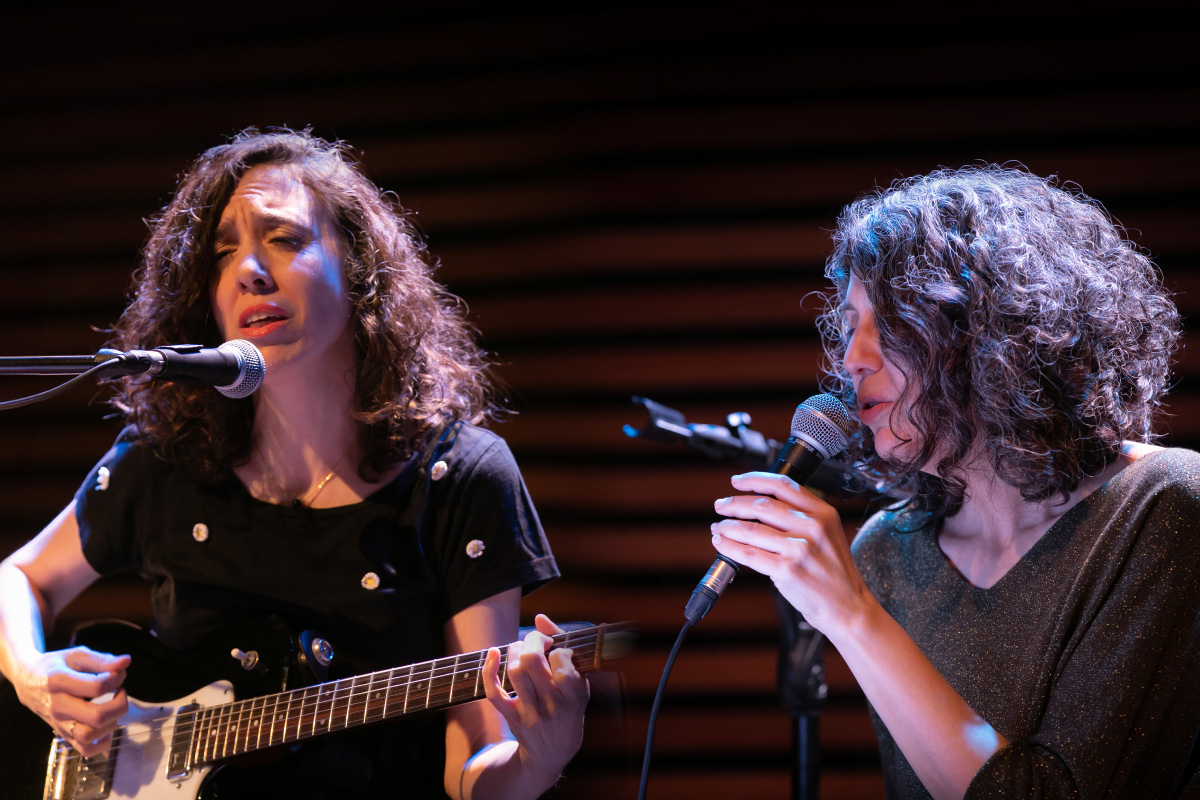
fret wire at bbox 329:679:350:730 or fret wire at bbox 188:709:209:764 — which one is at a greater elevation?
fret wire at bbox 329:679:350:730

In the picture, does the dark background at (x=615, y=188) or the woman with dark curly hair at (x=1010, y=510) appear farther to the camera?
the dark background at (x=615, y=188)

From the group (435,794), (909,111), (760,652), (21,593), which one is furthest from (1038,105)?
(21,593)

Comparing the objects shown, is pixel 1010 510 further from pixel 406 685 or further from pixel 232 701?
pixel 232 701

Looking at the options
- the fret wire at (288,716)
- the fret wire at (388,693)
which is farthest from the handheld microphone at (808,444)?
the fret wire at (288,716)

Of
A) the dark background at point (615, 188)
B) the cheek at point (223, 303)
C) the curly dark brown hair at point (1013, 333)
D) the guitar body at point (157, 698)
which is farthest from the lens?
the dark background at point (615, 188)

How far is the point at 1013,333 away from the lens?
5.41ft

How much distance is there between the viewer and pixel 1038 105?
294 centimetres

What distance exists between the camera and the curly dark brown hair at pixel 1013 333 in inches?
64.9

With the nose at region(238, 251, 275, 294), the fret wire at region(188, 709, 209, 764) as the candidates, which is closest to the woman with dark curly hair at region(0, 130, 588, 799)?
the nose at region(238, 251, 275, 294)

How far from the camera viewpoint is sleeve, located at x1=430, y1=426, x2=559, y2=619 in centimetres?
194

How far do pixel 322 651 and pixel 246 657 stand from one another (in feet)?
0.63

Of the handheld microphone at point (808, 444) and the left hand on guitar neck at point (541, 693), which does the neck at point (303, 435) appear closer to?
the left hand on guitar neck at point (541, 693)

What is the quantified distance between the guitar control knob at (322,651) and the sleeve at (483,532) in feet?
0.89

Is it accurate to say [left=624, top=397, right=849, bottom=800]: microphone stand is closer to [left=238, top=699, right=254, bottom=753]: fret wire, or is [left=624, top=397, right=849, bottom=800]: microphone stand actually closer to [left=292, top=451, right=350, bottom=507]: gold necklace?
[left=292, top=451, right=350, bottom=507]: gold necklace
